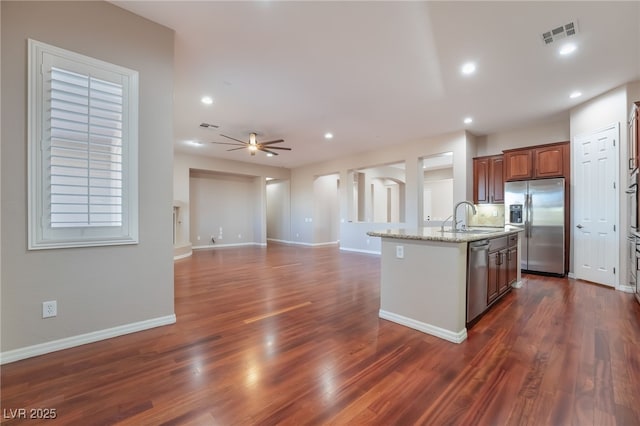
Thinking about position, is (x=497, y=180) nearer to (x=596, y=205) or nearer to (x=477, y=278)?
(x=596, y=205)

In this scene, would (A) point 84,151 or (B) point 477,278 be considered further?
(B) point 477,278

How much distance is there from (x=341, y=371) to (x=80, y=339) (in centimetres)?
221

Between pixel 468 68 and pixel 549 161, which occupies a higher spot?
pixel 468 68

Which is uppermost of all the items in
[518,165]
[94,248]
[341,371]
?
[518,165]

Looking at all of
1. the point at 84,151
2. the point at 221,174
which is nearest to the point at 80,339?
the point at 84,151

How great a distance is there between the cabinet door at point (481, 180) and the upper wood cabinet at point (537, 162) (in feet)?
1.39

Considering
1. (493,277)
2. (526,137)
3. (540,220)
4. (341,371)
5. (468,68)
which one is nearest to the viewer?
(341,371)

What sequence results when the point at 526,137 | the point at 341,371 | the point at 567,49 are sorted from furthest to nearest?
the point at 526,137
the point at 567,49
the point at 341,371

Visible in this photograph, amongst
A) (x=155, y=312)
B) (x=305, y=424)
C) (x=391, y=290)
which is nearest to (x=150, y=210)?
Result: (x=155, y=312)

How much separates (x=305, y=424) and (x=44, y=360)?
2.12 metres

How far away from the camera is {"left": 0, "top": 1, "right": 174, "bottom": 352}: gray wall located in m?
2.02

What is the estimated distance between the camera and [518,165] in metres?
5.38

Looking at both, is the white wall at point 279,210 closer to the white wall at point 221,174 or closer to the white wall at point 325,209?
the white wall at point 221,174

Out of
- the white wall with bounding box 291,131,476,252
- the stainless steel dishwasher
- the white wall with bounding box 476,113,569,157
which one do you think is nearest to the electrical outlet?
the stainless steel dishwasher
